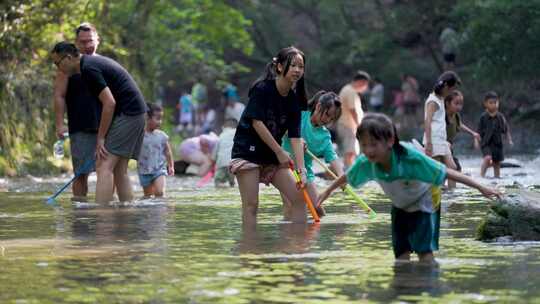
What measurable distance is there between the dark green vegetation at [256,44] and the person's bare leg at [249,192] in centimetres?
1036

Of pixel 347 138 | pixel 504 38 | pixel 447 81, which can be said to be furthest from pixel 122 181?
pixel 504 38

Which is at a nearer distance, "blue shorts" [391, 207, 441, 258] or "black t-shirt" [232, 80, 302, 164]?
"blue shorts" [391, 207, 441, 258]

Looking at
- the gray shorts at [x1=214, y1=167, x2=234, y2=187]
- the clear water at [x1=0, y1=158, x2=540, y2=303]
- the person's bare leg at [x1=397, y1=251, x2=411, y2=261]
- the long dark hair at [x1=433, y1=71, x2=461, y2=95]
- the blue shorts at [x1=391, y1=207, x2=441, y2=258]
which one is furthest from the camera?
the gray shorts at [x1=214, y1=167, x2=234, y2=187]

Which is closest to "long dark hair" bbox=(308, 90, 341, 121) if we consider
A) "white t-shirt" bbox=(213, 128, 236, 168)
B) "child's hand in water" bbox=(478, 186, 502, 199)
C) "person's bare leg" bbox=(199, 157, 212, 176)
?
"child's hand in water" bbox=(478, 186, 502, 199)

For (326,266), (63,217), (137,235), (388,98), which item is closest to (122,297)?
(326,266)

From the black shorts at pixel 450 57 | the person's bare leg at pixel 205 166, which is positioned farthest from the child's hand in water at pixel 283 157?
the black shorts at pixel 450 57

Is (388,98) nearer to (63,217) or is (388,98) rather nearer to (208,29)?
(208,29)

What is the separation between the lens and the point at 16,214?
13516 millimetres

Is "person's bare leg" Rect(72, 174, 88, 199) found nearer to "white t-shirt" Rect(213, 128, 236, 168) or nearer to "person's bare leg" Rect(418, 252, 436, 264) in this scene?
"white t-shirt" Rect(213, 128, 236, 168)

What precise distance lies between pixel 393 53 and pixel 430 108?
79.3ft

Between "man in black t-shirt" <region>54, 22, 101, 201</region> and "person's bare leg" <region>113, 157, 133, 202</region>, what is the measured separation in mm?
323

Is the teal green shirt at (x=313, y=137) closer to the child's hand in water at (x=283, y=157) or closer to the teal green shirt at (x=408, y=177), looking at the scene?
the child's hand in water at (x=283, y=157)

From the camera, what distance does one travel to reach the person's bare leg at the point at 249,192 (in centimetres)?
1113

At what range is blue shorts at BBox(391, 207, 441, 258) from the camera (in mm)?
8523
